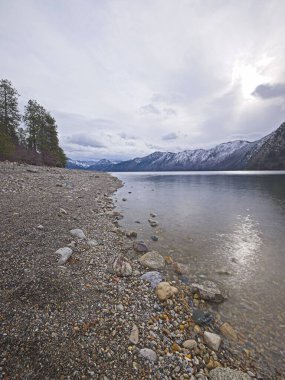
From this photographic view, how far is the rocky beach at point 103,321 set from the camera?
3260mm

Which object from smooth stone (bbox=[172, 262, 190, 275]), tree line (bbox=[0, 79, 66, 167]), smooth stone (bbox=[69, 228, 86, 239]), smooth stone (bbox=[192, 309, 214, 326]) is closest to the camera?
smooth stone (bbox=[192, 309, 214, 326])

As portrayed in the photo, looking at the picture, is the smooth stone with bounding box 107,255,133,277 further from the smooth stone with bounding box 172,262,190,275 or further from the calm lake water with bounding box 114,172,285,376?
the calm lake water with bounding box 114,172,285,376

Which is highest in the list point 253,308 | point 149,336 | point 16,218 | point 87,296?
point 16,218

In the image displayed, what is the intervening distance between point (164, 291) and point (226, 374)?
7.49 ft

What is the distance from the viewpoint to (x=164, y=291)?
5.54 meters

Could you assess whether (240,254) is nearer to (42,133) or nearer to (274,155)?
(42,133)

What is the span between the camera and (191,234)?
11891mm

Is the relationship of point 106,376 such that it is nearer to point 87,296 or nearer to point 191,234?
point 87,296

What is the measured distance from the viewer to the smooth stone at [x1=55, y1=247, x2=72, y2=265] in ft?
19.5

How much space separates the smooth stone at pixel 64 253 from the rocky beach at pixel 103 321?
3 centimetres

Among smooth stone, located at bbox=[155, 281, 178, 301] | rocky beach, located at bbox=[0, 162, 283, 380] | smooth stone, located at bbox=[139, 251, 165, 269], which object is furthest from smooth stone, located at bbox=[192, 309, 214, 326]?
smooth stone, located at bbox=[139, 251, 165, 269]

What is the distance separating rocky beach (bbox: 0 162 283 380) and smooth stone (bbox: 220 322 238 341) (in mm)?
27

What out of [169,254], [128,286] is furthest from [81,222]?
[128,286]

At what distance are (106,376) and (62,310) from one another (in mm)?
1631
